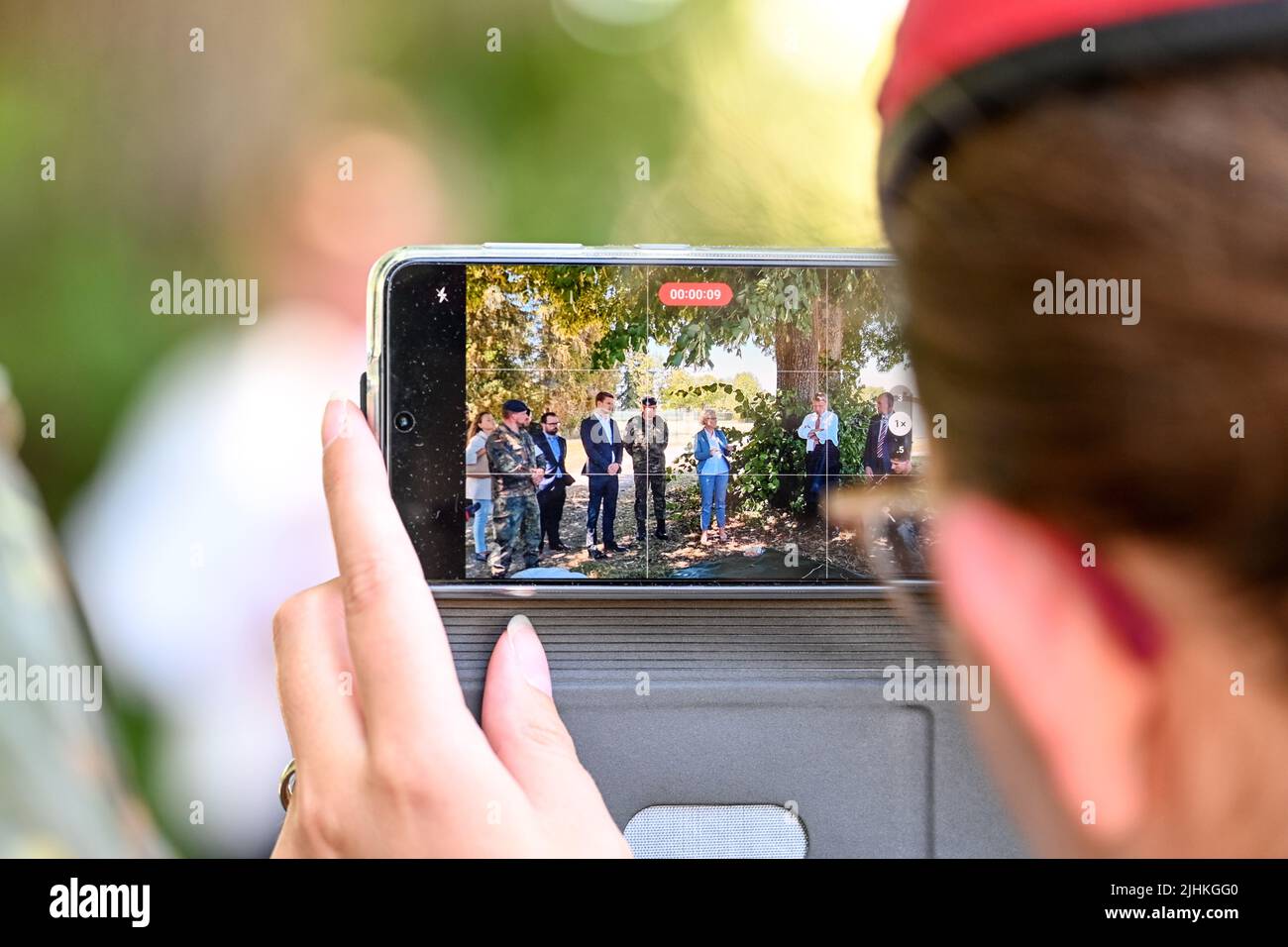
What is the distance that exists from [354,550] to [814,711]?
47 centimetres

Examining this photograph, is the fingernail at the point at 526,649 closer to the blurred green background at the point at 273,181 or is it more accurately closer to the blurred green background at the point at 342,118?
the blurred green background at the point at 273,181

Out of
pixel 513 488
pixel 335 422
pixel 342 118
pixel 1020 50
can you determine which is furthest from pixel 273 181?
pixel 1020 50

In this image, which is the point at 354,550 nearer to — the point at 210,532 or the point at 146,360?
the point at 210,532

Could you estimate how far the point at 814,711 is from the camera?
2.67 ft

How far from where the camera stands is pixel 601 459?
29.5 inches

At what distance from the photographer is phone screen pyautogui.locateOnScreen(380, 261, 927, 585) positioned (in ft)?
2.46

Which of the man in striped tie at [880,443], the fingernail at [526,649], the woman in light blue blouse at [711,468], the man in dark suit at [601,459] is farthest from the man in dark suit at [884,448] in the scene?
the fingernail at [526,649]

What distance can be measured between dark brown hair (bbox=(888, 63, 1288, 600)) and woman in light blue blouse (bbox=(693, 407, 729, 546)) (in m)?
0.39

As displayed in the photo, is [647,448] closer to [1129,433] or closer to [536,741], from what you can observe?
[536,741]

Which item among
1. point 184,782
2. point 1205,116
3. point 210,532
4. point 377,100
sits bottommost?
point 184,782

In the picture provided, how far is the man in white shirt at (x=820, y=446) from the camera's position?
754mm

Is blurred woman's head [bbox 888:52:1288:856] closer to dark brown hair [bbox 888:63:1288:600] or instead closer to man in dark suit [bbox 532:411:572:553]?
dark brown hair [bbox 888:63:1288:600]
